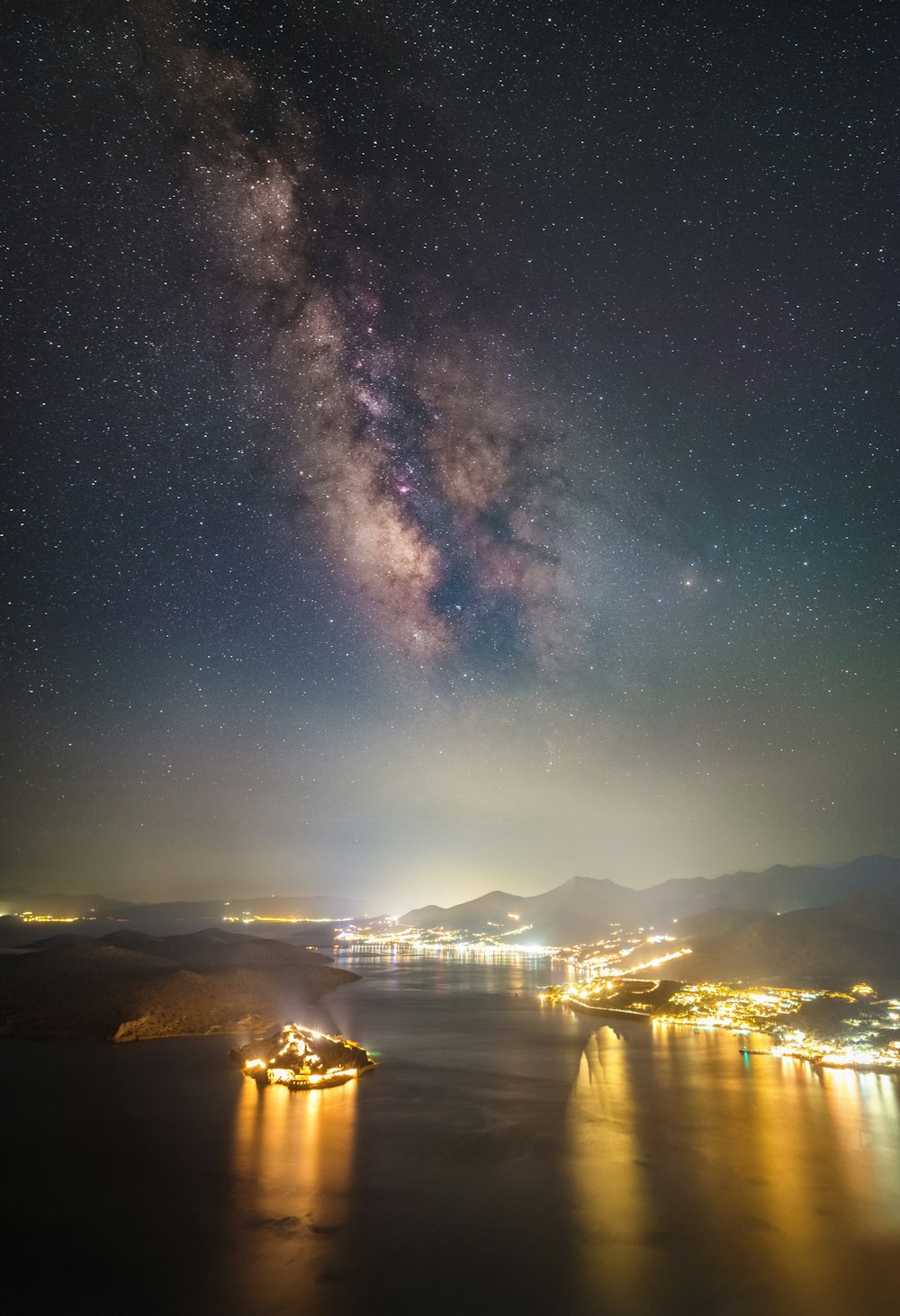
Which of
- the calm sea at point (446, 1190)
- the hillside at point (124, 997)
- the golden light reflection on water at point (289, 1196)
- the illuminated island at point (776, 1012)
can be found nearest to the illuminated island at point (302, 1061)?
the calm sea at point (446, 1190)

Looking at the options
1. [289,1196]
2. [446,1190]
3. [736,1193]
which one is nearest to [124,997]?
[289,1196]

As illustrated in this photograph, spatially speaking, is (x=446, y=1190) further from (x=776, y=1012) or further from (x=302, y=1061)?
(x=776, y=1012)

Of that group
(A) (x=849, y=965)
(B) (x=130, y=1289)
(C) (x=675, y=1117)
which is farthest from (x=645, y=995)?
(B) (x=130, y=1289)

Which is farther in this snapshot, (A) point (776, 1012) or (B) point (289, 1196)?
(A) point (776, 1012)

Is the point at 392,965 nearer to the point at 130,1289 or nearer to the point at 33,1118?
the point at 33,1118

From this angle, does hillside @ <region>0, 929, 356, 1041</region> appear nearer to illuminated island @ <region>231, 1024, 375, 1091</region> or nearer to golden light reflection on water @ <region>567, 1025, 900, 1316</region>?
illuminated island @ <region>231, 1024, 375, 1091</region>

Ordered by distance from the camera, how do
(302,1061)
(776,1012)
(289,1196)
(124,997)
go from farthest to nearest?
(776,1012), (124,997), (302,1061), (289,1196)

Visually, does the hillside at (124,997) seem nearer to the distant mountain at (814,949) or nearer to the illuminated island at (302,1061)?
the illuminated island at (302,1061)
